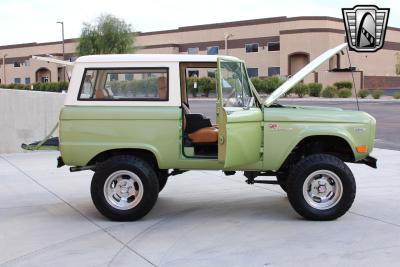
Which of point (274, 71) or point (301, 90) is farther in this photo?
point (274, 71)

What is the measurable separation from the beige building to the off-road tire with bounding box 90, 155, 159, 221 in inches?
1917

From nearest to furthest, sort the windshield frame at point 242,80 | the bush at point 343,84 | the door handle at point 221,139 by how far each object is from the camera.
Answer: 1. the door handle at point 221,139
2. the windshield frame at point 242,80
3. the bush at point 343,84

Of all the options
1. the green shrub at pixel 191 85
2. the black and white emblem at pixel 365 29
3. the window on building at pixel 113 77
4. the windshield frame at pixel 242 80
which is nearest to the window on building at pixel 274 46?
the black and white emblem at pixel 365 29

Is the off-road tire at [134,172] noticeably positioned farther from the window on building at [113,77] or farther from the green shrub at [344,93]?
the green shrub at [344,93]

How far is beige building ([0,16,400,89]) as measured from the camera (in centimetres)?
5994

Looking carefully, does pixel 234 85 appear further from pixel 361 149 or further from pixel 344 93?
pixel 344 93

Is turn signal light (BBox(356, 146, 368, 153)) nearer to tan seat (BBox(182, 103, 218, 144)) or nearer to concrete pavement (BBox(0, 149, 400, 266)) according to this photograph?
concrete pavement (BBox(0, 149, 400, 266))

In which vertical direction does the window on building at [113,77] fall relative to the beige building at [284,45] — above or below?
below

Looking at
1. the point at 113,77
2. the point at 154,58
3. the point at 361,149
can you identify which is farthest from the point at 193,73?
the point at 361,149

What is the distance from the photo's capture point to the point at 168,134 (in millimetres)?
7066

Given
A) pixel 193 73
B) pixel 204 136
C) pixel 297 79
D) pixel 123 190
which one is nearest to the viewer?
pixel 123 190

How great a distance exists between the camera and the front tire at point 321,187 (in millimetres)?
7031

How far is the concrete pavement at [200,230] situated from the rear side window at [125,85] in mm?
1552

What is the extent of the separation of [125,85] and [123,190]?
4.32 feet
